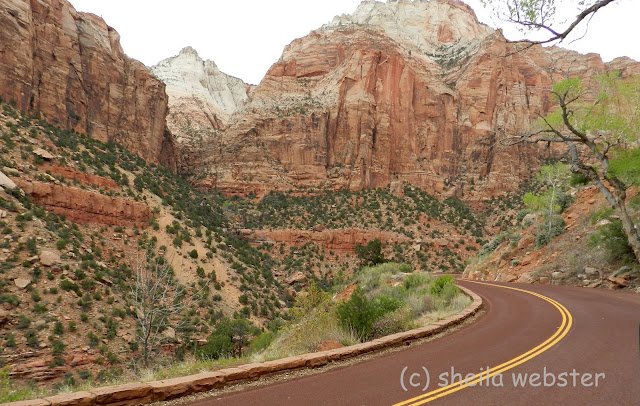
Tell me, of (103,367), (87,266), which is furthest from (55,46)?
(103,367)

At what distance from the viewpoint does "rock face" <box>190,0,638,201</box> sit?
6425 cm

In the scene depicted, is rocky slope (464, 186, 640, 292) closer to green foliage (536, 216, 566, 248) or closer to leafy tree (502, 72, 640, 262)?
green foliage (536, 216, 566, 248)

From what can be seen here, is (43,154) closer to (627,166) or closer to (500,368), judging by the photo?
(500,368)

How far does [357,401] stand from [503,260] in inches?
1077

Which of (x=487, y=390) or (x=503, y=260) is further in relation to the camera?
(x=503, y=260)

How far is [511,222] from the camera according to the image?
54.8m

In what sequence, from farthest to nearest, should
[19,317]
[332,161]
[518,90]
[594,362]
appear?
[518,90]
[332,161]
[19,317]
[594,362]

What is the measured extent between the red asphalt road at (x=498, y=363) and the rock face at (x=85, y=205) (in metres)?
31.0

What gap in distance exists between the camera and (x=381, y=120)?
223 feet

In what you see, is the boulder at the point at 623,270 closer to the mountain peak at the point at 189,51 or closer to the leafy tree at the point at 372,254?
the leafy tree at the point at 372,254

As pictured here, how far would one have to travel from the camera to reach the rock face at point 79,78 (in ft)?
120

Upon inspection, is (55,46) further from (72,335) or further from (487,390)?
(487,390)

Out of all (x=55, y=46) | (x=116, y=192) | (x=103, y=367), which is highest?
(x=55, y=46)

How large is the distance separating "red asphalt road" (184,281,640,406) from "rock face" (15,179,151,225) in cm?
3098
